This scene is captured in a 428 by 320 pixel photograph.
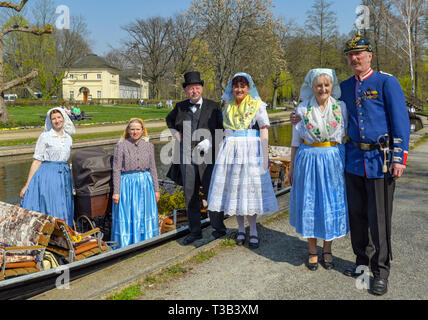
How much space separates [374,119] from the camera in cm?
348

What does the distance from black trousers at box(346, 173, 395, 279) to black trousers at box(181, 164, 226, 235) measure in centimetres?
174

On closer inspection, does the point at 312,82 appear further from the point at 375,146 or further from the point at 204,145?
the point at 204,145

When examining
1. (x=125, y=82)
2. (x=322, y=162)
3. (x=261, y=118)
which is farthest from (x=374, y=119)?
(x=125, y=82)

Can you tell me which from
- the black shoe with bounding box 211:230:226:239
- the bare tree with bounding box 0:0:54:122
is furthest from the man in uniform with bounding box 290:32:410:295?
the bare tree with bounding box 0:0:54:122

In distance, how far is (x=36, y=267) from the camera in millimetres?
3912

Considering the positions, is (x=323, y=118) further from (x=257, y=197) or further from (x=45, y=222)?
(x=45, y=222)

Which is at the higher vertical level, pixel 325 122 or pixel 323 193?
pixel 325 122

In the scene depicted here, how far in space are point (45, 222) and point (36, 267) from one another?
1.57 feet

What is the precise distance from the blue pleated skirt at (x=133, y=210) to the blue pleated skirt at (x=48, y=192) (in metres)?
0.71

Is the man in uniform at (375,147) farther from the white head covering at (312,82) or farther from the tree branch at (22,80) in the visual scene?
the tree branch at (22,80)

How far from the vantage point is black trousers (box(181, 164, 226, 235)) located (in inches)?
187

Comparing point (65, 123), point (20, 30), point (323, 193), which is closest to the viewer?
point (323, 193)

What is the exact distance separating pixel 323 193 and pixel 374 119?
842 mm
